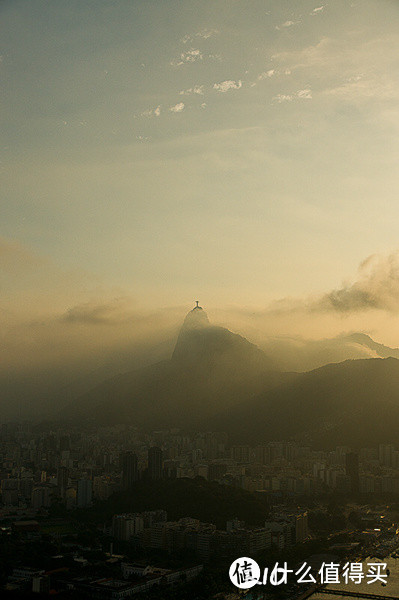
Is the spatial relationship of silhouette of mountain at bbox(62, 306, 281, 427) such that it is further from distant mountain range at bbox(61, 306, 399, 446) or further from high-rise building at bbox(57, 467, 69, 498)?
high-rise building at bbox(57, 467, 69, 498)

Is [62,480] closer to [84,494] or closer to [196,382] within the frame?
[84,494]

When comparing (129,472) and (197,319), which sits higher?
(197,319)

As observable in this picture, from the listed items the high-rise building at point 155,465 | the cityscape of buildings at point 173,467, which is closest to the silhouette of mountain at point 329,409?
the cityscape of buildings at point 173,467

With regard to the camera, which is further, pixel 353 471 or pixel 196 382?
pixel 196 382

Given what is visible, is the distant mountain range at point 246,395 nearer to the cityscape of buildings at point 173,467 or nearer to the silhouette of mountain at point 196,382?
the silhouette of mountain at point 196,382

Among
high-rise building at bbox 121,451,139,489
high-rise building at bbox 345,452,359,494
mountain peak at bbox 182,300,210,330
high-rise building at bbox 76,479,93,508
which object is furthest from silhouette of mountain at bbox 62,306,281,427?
high-rise building at bbox 76,479,93,508

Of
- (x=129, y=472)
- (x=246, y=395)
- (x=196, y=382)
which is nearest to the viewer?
(x=129, y=472)

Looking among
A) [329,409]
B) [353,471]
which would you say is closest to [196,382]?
[329,409]

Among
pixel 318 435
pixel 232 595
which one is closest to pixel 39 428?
pixel 318 435
